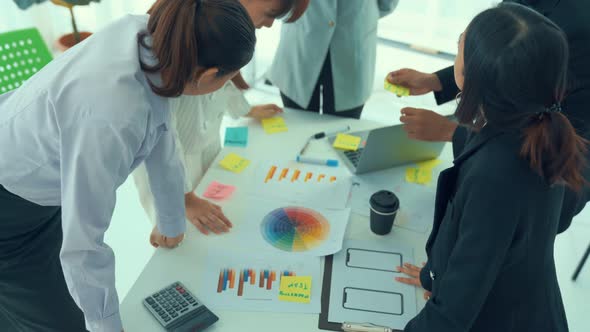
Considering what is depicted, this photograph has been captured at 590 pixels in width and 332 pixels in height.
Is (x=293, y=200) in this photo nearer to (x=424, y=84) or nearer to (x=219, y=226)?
(x=219, y=226)

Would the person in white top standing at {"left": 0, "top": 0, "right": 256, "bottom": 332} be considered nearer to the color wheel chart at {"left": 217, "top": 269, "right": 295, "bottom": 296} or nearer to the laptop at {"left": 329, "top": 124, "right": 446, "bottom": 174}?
the color wheel chart at {"left": 217, "top": 269, "right": 295, "bottom": 296}

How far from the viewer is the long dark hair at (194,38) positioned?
36.0 inches

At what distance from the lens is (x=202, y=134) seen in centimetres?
149

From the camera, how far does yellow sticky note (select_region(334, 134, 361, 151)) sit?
1.70m

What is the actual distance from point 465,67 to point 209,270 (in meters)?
0.76

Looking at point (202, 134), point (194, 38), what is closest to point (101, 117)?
point (194, 38)

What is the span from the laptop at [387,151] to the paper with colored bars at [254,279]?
41 cm

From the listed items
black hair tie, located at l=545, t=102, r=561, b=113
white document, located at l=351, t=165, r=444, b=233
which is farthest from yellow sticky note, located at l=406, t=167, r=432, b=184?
black hair tie, located at l=545, t=102, r=561, b=113

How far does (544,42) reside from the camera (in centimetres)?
83

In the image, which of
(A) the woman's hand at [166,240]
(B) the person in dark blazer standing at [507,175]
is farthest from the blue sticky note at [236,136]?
(B) the person in dark blazer standing at [507,175]

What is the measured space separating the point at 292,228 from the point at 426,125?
1.59 ft

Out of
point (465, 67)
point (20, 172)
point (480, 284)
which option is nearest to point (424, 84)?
point (465, 67)

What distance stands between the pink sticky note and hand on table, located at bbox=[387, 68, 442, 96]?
63 centimetres

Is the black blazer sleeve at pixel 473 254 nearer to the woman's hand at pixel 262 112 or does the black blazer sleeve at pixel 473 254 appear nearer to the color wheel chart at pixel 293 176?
the color wheel chart at pixel 293 176
